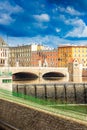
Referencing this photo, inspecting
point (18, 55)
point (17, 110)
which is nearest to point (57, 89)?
point (17, 110)

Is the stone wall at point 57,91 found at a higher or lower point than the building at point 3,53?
lower

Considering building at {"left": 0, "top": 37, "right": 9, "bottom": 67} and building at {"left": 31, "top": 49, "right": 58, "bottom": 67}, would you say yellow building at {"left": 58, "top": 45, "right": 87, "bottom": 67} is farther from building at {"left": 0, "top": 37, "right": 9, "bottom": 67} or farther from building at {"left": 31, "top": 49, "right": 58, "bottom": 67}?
building at {"left": 0, "top": 37, "right": 9, "bottom": 67}

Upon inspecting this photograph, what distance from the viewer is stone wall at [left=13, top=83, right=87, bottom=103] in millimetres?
57781

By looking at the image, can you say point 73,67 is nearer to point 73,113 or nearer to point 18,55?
point 18,55

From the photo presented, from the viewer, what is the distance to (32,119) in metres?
24.3

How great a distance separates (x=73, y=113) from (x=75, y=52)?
150 m

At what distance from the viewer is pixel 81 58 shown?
568ft

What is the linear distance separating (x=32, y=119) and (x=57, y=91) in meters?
35.8

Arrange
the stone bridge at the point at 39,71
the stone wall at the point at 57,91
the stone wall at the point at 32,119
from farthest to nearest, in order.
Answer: the stone bridge at the point at 39,71, the stone wall at the point at 57,91, the stone wall at the point at 32,119

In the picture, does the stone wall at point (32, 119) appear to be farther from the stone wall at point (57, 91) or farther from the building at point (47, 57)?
the building at point (47, 57)

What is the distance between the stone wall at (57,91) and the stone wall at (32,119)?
2670cm

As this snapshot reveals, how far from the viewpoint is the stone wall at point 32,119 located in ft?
66.0

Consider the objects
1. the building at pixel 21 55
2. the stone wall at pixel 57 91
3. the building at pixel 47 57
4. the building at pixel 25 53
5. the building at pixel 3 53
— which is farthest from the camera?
the building at pixel 21 55

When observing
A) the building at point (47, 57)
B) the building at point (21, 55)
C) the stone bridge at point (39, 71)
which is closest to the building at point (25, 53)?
the building at point (21, 55)
